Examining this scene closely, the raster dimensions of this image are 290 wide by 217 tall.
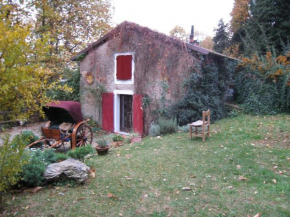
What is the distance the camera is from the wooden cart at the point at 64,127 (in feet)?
26.2

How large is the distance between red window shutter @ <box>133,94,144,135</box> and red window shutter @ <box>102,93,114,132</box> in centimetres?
175

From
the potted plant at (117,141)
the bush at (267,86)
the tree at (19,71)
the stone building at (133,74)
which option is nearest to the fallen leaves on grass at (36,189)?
the tree at (19,71)

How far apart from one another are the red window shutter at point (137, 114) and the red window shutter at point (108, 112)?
5.74 ft

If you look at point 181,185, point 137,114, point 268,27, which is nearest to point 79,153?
point 181,185

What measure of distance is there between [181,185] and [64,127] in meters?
5.55

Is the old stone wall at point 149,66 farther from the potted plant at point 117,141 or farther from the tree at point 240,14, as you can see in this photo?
the tree at point 240,14

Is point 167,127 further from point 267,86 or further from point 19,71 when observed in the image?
point 19,71

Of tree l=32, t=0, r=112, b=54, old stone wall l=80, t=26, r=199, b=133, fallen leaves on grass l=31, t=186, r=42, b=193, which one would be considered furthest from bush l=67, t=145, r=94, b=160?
tree l=32, t=0, r=112, b=54

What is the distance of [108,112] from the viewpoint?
13.0 meters

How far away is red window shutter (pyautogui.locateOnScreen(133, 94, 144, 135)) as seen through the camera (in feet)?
37.4

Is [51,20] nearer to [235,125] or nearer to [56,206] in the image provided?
[235,125]

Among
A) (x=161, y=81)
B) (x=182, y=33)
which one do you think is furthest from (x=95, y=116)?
(x=182, y=33)

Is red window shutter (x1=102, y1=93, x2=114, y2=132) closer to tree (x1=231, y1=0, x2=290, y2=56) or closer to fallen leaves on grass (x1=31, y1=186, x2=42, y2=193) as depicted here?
fallen leaves on grass (x1=31, y1=186, x2=42, y2=193)

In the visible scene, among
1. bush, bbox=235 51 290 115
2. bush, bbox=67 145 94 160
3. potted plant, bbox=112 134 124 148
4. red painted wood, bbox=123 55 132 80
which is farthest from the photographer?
red painted wood, bbox=123 55 132 80
